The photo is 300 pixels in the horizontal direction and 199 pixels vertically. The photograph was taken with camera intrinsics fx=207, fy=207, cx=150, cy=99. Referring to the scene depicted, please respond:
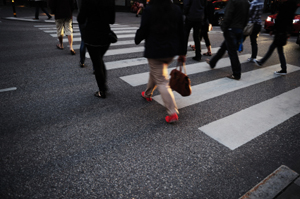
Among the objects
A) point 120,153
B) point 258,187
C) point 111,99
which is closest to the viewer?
point 258,187

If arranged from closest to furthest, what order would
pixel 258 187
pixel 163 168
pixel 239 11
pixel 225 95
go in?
pixel 258 187
pixel 163 168
pixel 225 95
pixel 239 11

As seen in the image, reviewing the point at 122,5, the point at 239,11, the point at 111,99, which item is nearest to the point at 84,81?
the point at 111,99

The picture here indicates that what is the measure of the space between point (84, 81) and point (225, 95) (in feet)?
9.91

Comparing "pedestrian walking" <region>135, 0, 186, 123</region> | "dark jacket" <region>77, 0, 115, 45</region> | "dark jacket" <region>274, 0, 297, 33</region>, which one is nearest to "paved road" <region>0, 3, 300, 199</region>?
"pedestrian walking" <region>135, 0, 186, 123</region>

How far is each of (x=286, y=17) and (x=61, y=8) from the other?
594 centimetres

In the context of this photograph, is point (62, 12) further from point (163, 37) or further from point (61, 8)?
point (163, 37)

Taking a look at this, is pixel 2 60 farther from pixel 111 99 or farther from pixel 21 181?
pixel 21 181

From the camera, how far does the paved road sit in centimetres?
213

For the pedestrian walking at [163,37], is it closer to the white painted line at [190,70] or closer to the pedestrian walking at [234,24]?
the white painted line at [190,70]

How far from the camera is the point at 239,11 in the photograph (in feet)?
14.8

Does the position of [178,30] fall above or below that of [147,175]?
above

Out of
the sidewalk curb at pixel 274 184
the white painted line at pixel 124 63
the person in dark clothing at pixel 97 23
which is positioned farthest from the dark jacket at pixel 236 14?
the sidewalk curb at pixel 274 184

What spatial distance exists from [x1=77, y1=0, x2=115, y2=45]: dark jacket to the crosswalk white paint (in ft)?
7.20

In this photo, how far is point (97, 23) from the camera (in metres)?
3.33
